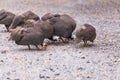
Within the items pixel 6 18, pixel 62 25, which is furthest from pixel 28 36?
pixel 6 18

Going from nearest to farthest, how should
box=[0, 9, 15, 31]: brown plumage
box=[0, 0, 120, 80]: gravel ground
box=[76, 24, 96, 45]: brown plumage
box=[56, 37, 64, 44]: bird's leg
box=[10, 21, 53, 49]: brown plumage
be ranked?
box=[0, 0, 120, 80]: gravel ground
box=[10, 21, 53, 49]: brown plumage
box=[76, 24, 96, 45]: brown plumage
box=[56, 37, 64, 44]: bird's leg
box=[0, 9, 15, 31]: brown plumage

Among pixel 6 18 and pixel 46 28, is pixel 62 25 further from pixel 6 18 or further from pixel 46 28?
pixel 6 18

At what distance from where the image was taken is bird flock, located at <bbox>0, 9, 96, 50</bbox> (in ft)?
34.8

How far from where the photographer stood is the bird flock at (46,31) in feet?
34.8

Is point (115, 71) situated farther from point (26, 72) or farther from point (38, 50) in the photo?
point (38, 50)

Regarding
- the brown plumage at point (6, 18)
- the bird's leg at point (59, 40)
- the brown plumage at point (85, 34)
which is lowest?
the bird's leg at point (59, 40)

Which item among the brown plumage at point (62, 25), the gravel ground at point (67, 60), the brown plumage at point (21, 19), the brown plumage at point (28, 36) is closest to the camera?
the gravel ground at point (67, 60)

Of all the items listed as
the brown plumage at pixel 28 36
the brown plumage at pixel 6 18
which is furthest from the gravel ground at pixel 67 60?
the brown plumage at pixel 6 18

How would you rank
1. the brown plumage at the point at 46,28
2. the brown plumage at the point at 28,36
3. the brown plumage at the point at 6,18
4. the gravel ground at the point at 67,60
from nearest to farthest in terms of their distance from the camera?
the gravel ground at the point at 67,60, the brown plumage at the point at 28,36, the brown plumage at the point at 46,28, the brown plumage at the point at 6,18

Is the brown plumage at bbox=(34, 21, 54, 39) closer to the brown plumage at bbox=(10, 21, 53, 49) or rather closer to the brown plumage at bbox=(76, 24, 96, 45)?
the brown plumage at bbox=(10, 21, 53, 49)

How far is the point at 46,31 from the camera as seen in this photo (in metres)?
11.4

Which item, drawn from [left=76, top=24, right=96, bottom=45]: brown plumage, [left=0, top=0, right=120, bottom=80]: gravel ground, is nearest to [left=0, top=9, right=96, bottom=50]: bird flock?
[left=76, top=24, right=96, bottom=45]: brown plumage

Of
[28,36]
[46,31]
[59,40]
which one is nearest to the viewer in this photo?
[28,36]

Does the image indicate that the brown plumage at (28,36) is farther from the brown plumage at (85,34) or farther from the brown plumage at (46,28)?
the brown plumage at (85,34)
